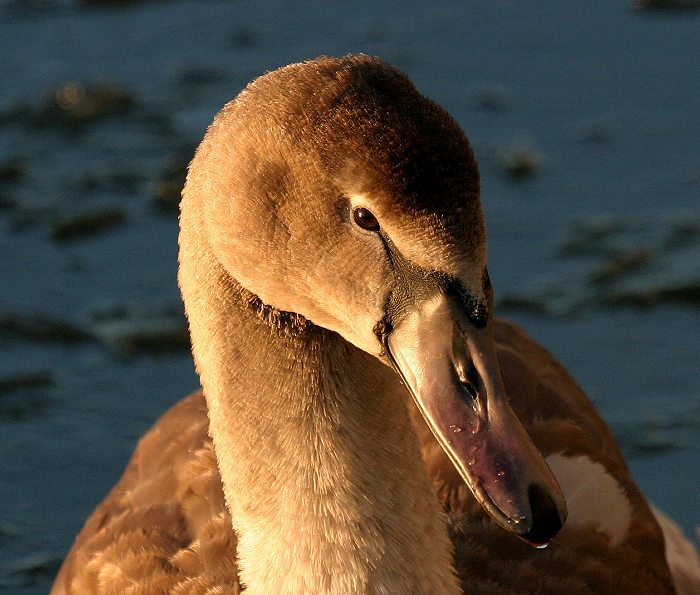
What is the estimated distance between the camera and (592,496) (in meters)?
4.59

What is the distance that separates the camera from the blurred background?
585 cm

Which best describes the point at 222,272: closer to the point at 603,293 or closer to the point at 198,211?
the point at 198,211

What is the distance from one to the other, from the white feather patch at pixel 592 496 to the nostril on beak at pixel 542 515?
1.31 meters

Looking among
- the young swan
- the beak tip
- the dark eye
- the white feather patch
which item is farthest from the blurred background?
the dark eye

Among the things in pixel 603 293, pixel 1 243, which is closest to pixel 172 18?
pixel 1 243

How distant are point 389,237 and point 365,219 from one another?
0.22 ft

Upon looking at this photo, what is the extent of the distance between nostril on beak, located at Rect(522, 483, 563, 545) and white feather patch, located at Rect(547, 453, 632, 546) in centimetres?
131

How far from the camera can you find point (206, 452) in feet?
14.7

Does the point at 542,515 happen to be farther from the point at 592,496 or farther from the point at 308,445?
the point at 592,496

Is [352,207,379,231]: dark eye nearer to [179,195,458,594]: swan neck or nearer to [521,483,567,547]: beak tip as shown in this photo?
[179,195,458,594]: swan neck

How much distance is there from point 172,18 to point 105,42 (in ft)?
1.47

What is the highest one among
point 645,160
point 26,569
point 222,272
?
point 222,272

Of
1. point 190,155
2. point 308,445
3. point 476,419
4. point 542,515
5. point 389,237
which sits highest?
point 389,237

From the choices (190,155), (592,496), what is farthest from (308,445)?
(190,155)
